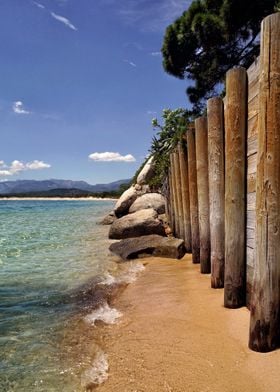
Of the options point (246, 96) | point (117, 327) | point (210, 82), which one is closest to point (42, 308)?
point (117, 327)

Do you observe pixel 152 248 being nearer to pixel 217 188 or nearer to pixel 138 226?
pixel 138 226

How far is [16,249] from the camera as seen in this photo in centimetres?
1287

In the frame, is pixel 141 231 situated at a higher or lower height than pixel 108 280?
higher

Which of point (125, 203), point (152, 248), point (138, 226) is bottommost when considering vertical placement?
point (152, 248)

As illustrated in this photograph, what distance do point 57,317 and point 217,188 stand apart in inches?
119

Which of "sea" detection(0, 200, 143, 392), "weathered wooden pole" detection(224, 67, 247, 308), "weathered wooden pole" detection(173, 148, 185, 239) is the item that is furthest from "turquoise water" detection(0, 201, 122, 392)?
"weathered wooden pole" detection(173, 148, 185, 239)

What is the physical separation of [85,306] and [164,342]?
7.19 feet

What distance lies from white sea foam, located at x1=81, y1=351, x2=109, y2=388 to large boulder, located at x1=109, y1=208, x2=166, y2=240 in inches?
352

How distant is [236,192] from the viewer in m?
4.71

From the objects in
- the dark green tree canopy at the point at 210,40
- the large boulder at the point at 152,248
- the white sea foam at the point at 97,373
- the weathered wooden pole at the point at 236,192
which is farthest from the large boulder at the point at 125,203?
the white sea foam at the point at 97,373

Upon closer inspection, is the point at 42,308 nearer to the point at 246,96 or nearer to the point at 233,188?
the point at 233,188

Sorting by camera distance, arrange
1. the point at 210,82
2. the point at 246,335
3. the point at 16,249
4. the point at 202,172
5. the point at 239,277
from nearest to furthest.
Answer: the point at 246,335 → the point at 239,277 → the point at 202,172 → the point at 16,249 → the point at 210,82

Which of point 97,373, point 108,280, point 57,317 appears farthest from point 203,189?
point 97,373

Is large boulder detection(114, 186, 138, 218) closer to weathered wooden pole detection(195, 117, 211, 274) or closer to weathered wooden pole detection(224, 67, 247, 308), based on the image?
weathered wooden pole detection(195, 117, 211, 274)
